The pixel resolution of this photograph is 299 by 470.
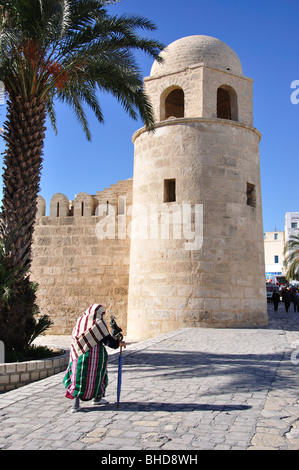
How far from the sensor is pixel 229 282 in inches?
439

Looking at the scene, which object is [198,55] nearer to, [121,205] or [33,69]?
[121,205]

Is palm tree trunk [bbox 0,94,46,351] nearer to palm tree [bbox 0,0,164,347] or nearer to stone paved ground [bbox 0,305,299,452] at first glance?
palm tree [bbox 0,0,164,347]

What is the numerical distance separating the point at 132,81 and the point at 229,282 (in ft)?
18.3

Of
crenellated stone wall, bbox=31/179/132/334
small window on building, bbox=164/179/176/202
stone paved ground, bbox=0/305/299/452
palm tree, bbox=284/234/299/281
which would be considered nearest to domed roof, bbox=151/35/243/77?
small window on building, bbox=164/179/176/202

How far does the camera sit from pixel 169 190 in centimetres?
1207

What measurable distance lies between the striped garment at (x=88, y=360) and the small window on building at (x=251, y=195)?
870 cm

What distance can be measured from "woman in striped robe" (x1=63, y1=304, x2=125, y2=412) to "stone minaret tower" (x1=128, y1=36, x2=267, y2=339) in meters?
6.67

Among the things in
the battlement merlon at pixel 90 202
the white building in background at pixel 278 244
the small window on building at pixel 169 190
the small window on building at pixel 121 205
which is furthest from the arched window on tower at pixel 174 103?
the white building in background at pixel 278 244

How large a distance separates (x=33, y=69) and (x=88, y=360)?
5.12 meters

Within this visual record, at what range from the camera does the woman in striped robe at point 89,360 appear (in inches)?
170

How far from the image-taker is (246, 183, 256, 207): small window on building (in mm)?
12273

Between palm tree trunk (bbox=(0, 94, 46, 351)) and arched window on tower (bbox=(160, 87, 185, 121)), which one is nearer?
palm tree trunk (bbox=(0, 94, 46, 351))

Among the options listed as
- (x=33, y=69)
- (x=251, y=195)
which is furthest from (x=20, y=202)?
(x=251, y=195)
